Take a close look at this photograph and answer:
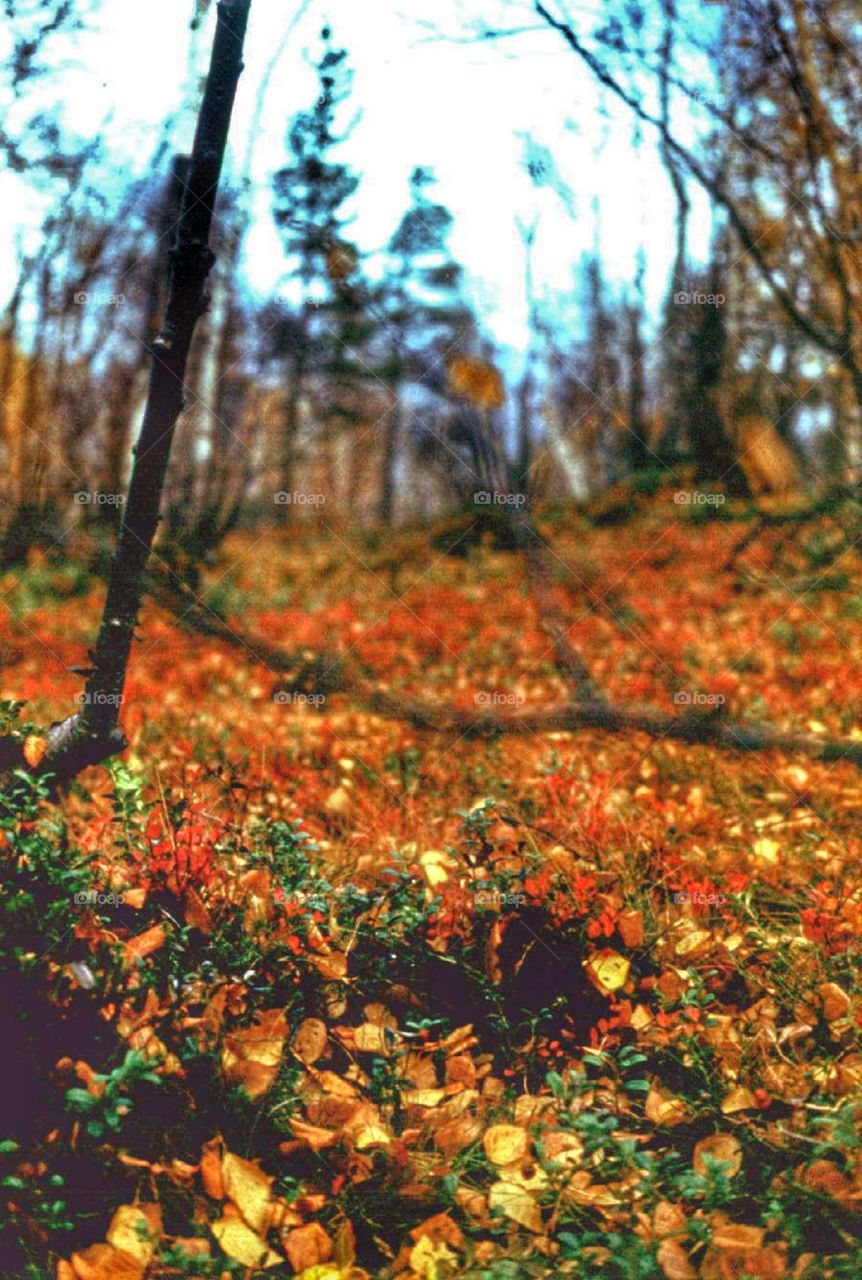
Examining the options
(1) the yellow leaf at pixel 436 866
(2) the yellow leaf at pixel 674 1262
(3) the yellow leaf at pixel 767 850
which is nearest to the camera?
(2) the yellow leaf at pixel 674 1262

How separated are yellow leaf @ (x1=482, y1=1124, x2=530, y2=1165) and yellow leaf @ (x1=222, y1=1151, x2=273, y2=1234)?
1.79 feet

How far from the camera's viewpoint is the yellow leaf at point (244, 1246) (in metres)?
2.17

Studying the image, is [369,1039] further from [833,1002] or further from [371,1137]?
[833,1002]

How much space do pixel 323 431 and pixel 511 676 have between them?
2.77m

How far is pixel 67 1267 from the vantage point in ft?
7.09

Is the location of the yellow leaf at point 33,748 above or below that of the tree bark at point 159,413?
below

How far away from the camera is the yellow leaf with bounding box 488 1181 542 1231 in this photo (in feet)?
7.47

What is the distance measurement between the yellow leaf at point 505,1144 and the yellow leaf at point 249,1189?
546 millimetres

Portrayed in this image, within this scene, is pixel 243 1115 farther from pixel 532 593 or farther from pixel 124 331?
pixel 532 593

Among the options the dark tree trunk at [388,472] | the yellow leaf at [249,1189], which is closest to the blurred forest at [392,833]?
the yellow leaf at [249,1189]

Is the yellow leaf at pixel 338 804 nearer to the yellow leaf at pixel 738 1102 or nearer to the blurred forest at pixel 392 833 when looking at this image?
the blurred forest at pixel 392 833

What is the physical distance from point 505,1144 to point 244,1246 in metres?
0.67

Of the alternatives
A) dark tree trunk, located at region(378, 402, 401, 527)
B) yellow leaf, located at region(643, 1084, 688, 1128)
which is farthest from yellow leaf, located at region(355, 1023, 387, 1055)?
dark tree trunk, located at region(378, 402, 401, 527)

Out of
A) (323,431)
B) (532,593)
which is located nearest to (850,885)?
(532,593)
